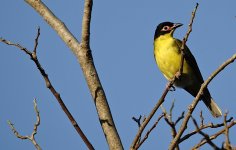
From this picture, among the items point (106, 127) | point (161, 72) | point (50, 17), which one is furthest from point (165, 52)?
point (106, 127)

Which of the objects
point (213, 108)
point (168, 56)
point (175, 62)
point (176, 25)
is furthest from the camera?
point (176, 25)

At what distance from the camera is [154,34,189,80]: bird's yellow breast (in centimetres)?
795

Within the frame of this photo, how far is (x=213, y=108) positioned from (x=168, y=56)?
144cm

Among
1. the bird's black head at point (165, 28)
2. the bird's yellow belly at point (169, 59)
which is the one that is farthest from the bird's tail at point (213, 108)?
the bird's black head at point (165, 28)

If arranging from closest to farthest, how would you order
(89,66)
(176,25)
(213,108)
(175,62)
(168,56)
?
(89,66) < (175,62) < (168,56) < (213,108) < (176,25)

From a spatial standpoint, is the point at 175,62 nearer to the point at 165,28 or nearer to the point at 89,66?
the point at 165,28

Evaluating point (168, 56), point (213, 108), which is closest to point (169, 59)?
point (168, 56)

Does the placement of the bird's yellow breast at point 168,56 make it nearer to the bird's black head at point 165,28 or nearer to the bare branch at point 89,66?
the bird's black head at point 165,28

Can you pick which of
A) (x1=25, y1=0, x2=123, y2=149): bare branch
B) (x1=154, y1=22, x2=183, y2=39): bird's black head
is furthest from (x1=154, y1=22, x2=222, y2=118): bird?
(x1=25, y1=0, x2=123, y2=149): bare branch

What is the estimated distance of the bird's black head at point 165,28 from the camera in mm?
8703

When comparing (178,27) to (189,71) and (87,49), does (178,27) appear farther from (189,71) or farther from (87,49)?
(87,49)

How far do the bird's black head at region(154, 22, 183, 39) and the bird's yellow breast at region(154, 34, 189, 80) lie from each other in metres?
0.25

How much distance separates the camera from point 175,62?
7.91 meters

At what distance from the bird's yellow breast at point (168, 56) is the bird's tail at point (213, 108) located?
82 centimetres
